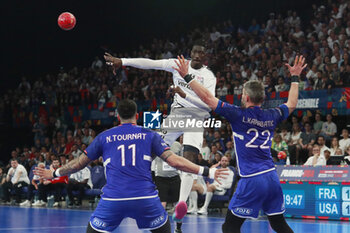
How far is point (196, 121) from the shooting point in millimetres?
10531

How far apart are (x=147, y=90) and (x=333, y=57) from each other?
836 centimetres

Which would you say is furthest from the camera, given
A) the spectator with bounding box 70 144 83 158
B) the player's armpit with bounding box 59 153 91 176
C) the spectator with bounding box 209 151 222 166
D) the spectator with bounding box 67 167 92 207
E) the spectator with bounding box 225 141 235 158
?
the spectator with bounding box 70 144 83 158

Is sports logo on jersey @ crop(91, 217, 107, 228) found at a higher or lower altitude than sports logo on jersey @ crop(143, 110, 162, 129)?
lower

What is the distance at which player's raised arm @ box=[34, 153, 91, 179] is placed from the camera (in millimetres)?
6801

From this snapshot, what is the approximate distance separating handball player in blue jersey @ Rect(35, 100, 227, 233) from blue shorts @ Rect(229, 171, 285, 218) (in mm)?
600

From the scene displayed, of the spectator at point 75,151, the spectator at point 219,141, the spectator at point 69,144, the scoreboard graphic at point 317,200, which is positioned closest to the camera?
the scoreboard graphic at point 317,200

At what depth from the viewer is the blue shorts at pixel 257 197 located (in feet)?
23.2

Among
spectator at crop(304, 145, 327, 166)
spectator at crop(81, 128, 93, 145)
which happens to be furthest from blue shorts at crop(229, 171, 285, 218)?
spectator at crop(81, 128, 93, 145)

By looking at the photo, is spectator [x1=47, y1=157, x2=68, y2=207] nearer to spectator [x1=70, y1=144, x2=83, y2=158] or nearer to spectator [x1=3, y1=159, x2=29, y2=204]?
spectator [x1=70, y1=144, x2=83, y2=158]

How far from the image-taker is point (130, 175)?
647 cm

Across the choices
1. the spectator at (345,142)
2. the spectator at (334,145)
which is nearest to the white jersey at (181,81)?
the spectator at (334,145)

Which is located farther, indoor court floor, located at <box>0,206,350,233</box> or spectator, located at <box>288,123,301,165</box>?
spectator, located at <box>288,123,301,165</box>

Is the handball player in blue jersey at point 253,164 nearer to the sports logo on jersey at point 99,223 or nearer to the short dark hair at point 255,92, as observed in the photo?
the short dark hair at point 255,92

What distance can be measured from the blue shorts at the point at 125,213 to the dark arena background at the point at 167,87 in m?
5.09
